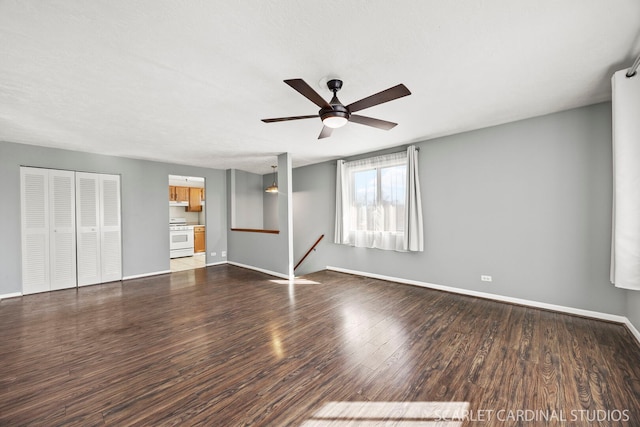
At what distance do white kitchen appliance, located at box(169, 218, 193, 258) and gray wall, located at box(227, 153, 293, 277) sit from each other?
2.74 m

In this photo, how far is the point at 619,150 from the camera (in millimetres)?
2309

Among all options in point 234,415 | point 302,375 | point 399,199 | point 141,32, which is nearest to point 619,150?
point 399,199

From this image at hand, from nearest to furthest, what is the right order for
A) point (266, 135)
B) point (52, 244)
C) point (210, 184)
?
point (266, 135), point (52, 244), point (210, 184)

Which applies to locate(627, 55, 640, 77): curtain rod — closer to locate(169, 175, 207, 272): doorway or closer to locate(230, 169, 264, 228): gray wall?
locate(230, 169, 264, 228): gray wall

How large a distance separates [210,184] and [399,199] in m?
4.78

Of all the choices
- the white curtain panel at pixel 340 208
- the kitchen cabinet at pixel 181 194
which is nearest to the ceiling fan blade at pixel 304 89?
the white curtain panel at pixel 340 208

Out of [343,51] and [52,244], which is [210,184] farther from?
[343,51]

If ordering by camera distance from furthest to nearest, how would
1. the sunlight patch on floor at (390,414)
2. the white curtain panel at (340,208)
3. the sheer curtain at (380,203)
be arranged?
the white curtain panel at (340,208) → the sheer curtain at (380,203) → the sunlight patch on floor at (390,414)

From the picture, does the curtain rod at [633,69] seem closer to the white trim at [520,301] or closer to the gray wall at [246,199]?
the white trim at [520,301]

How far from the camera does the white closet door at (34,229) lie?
4.18m

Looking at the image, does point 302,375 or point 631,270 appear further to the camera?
point 631,270

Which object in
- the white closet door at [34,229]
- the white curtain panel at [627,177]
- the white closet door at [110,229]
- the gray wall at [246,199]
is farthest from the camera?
the gray wall at [246,199]

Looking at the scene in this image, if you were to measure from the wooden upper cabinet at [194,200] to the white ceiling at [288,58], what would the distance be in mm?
5292

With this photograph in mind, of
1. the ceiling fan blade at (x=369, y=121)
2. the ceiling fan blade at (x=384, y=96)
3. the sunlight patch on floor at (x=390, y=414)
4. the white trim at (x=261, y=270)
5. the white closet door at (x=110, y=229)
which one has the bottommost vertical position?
the white trim at (x=261, y=270)
